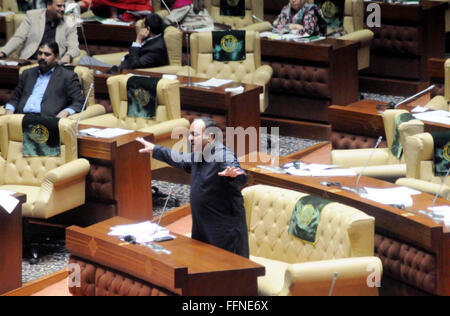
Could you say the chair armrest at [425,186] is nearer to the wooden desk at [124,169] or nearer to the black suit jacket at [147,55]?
the wooden desk at [124,169]

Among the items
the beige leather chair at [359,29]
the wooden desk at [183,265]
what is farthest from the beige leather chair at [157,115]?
the beige leather chair at [359,29]

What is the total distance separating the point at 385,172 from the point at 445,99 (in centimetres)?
143

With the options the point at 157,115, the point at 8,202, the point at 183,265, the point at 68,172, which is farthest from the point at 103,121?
the point at 183,265

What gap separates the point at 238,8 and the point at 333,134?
2.86 metres

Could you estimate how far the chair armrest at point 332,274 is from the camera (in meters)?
4.65

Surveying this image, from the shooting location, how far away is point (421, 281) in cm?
507

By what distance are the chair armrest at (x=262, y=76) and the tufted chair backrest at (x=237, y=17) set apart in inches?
59.5

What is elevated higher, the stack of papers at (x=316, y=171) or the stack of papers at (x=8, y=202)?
the stack of papers at (x=316, y=171)

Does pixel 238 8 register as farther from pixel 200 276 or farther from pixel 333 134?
pixel 200 276

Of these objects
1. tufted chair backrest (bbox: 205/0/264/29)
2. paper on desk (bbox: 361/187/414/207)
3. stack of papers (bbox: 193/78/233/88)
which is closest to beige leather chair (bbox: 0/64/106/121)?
stack of papers (bbox: 193/78/233/88)

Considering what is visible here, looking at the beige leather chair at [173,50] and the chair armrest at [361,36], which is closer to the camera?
the beige leather chair at [173,50]

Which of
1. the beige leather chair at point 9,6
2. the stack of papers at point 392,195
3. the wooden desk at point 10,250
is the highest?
the beige leather chair at point 9,6

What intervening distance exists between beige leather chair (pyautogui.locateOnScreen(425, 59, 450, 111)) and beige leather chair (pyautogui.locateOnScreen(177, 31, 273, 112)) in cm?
146
